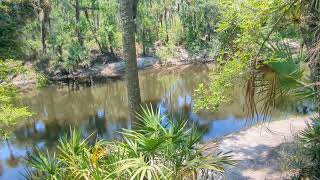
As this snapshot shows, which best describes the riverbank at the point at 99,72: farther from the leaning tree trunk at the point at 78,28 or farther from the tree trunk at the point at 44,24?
the leaning tree trunk at the point at 78,28

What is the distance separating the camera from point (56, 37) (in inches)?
1212

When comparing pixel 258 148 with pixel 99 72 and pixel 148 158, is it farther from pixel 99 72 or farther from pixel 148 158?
pixel 99 72

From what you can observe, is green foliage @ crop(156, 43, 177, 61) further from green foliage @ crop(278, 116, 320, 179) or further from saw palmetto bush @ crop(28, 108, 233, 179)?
saw palmetto bush @ crop(28, 108, 233, 179)

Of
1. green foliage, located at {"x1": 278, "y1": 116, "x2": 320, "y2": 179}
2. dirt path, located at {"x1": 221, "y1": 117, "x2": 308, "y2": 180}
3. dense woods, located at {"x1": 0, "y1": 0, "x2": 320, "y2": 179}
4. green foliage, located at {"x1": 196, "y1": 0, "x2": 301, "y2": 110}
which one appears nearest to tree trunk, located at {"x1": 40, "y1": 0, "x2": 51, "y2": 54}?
dense woods, located at {"x1": 0, "y1": 0, "x2": 320, "y2": 179}

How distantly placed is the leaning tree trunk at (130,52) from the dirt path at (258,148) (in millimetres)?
2444

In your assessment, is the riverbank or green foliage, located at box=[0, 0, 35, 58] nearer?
green foliage, located at box=[0, 0, 35, 58]

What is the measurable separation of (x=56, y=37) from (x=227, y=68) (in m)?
24.8

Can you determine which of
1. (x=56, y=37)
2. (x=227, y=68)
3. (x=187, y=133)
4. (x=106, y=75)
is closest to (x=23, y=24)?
(x=56, y=37)

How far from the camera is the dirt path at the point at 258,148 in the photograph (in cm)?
880

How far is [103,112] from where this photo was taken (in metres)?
19.4

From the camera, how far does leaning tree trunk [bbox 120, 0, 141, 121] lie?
7090 millimetres

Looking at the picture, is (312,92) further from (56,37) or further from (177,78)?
(56,37)

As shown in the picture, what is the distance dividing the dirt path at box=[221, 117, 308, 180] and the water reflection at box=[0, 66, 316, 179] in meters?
0.62

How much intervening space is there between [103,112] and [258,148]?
1057 centimetres
